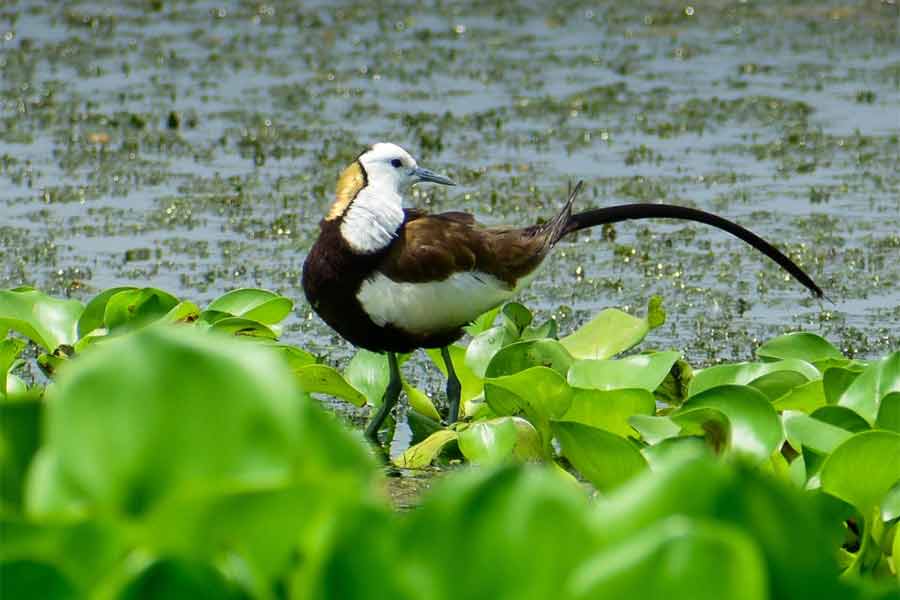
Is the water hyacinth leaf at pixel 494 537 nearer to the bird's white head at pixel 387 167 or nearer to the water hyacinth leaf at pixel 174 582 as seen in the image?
the water hyacinth leaf at pixel 174 582

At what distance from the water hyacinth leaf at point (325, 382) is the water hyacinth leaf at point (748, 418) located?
1.46 m

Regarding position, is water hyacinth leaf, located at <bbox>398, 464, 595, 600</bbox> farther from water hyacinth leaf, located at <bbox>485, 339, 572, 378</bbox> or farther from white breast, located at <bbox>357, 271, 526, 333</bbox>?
white breast, located at <bbox>357, 271, 526, 333</bbox>

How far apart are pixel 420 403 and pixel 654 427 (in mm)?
1767

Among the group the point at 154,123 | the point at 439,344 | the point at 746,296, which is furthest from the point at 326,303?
the point at 154,123

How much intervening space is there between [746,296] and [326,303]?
211 cm

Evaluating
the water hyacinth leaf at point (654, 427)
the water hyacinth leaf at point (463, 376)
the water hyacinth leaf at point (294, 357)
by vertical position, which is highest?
the water hyacinth leaf at point (654, 427)

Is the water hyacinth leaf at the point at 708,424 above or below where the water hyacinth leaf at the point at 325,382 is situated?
above

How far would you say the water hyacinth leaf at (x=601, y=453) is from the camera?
8.82ft

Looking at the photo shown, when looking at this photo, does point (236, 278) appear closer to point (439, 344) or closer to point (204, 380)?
point (439, 344)

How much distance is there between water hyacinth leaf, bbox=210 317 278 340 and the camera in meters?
4.24

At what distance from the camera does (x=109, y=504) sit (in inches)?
44.6

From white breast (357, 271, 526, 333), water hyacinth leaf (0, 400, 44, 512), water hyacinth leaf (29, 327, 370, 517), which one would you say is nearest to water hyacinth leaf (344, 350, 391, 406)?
white breast (357, 271, 526, 333)

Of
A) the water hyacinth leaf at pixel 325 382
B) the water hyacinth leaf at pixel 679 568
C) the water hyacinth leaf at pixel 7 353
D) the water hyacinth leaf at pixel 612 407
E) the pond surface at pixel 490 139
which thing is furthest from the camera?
the pond surface at pixel 490 139

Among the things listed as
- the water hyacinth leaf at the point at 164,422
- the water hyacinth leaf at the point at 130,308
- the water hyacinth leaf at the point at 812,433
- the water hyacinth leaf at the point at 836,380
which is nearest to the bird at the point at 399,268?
the water hyacinth leaf at the point at 130,308
